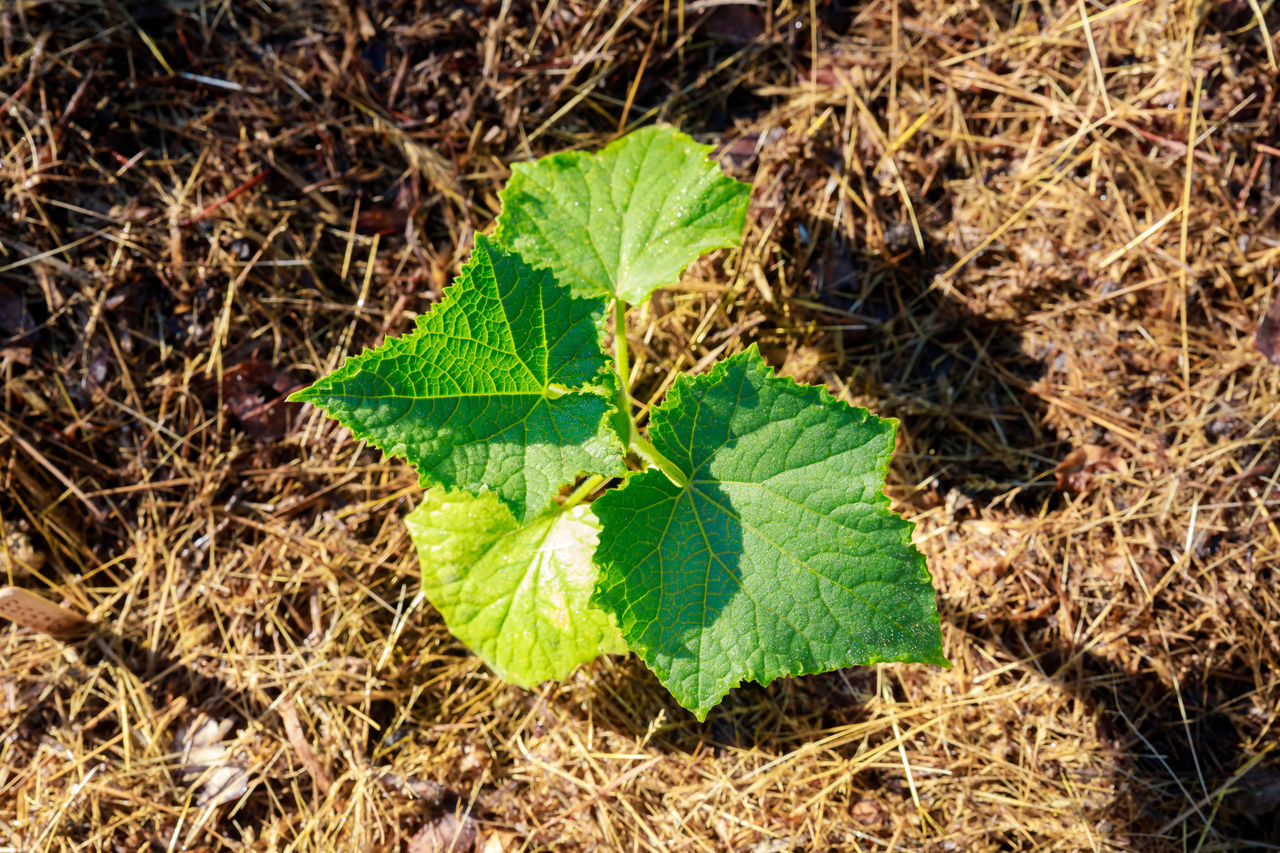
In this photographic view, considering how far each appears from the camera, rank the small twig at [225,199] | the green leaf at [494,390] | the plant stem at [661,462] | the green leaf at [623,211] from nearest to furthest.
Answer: the green leaf at [494,390] → the plant stem at [661,462] → the green leaf at [623,211] → the small twig at [225,199]

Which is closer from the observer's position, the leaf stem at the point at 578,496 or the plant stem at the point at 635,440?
the plant stem at the point at 635,440

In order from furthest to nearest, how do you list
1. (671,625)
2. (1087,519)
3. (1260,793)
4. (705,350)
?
(705,350), (1087,519), (1260,793), (671,625)

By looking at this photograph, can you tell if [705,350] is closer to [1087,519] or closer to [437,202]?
[437,202]

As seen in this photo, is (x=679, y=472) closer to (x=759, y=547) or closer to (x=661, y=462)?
(x=661, y=462)

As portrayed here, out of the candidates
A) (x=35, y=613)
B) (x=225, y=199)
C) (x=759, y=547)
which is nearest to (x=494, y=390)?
(x=759, y=547)

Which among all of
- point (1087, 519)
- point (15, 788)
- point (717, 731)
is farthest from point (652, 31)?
point (15, 788)

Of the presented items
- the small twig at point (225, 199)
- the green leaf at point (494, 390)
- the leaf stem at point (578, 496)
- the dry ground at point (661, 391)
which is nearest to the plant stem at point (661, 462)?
the green leaf at point (494, 390)

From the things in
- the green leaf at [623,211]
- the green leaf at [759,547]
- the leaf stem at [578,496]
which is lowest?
the leaf stem at [578,496]

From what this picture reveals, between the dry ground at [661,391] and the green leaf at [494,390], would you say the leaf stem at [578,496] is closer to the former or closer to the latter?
the green leaf at [494,390]
